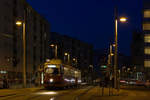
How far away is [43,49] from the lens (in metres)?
99.1

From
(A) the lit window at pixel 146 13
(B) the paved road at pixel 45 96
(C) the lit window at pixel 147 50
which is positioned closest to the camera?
(B) the paved road at pixel 45 96

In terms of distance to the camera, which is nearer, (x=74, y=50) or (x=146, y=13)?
(x=146, y=13)

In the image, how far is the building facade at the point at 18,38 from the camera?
213ft

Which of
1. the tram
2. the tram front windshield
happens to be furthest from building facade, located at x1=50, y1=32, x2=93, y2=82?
the tram front windshield

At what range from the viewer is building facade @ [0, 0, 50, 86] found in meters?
64.9

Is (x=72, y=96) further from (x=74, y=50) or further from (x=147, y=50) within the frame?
(x=74, y=50)

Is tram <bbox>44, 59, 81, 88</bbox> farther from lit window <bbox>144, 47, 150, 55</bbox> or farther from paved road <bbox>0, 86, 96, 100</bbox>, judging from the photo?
lit window <bbox>144, 47, 150, 55</bbox>

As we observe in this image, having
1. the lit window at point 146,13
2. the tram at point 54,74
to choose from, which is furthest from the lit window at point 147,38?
the tram at point 54,74

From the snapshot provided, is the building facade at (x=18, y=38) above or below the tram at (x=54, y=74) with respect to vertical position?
above

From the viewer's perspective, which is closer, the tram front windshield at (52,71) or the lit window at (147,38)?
the tram front windshield at (52,71)

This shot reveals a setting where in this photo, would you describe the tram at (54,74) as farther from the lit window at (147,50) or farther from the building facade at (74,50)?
the building facade at (74,50)

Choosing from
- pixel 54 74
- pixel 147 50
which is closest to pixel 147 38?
pixel 147 50

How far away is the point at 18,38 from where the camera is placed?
74.5 metres

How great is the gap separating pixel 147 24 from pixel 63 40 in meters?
68.7
